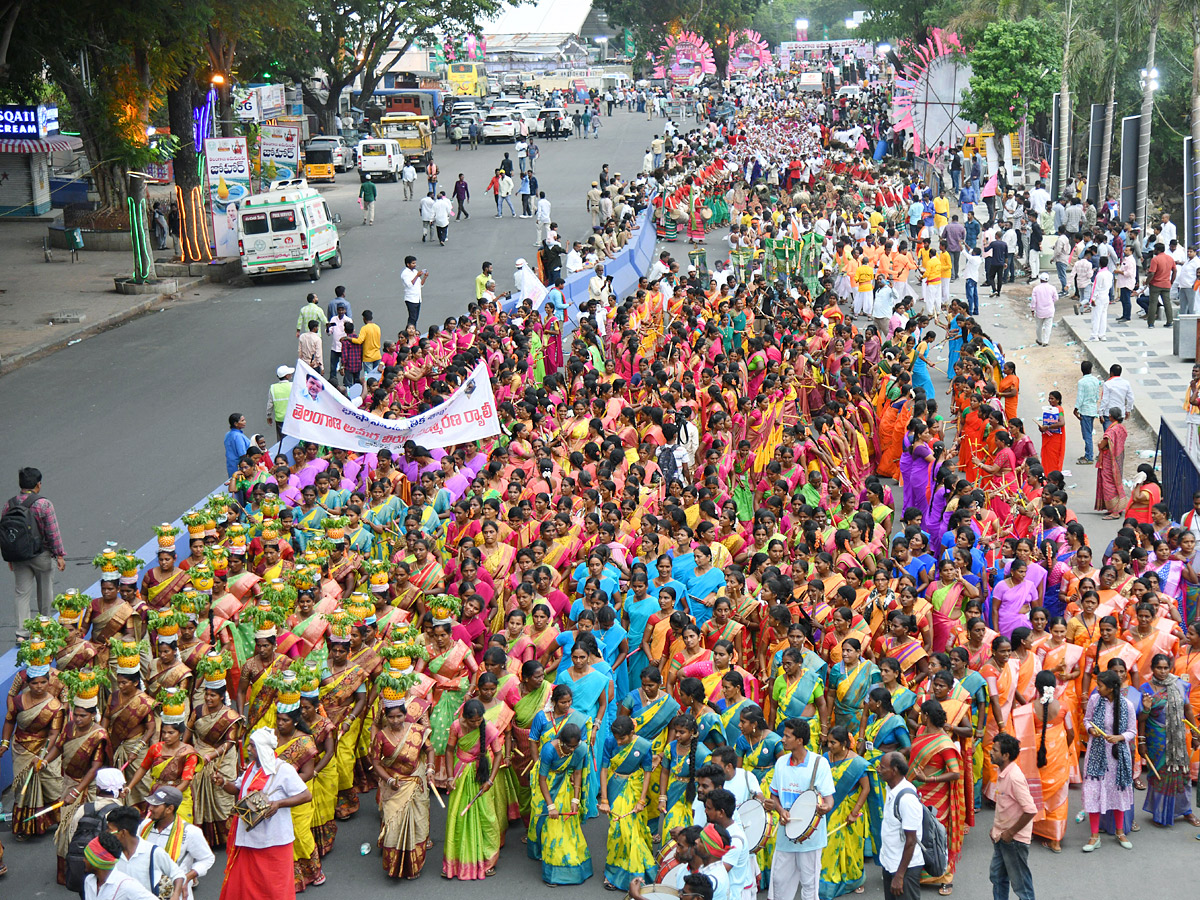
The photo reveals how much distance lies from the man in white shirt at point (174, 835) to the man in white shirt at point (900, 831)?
11.2ft

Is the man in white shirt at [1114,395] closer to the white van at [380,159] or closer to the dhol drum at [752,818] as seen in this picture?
the dhol drum at [752,818]

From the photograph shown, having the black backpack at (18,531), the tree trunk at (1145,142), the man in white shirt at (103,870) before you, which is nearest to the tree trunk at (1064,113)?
the tree trunk at (1145,142)

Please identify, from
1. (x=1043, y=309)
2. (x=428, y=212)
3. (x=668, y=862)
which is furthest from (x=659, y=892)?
(x=428, y=212)

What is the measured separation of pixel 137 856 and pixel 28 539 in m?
5.52

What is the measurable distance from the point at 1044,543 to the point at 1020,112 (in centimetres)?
2769

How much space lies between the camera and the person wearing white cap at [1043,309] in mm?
21708

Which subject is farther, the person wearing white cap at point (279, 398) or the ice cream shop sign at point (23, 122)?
the ice cream shop sign at point (23, 122)

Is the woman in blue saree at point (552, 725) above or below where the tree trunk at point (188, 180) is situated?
below

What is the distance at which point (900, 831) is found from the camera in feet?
23.7

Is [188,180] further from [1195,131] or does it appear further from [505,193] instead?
[1195,131]

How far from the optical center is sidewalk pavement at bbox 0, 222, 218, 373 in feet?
78.6

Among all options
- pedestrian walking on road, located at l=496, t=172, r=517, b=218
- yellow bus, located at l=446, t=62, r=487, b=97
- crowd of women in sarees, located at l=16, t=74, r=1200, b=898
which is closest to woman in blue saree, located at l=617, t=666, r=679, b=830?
crowd of women in sarees, located at l=16, t=74, r=1200, b=898

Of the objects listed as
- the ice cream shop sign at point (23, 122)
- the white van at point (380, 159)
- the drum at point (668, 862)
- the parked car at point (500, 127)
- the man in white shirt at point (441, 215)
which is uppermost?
the ice cream shop sign at point (23, 122)

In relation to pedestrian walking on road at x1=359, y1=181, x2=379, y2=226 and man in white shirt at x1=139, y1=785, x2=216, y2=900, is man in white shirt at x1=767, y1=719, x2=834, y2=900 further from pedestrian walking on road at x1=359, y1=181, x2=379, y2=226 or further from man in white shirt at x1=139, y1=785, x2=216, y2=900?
pedestrian walking on road at x1=359, y1=181, x2=379, y2=226
